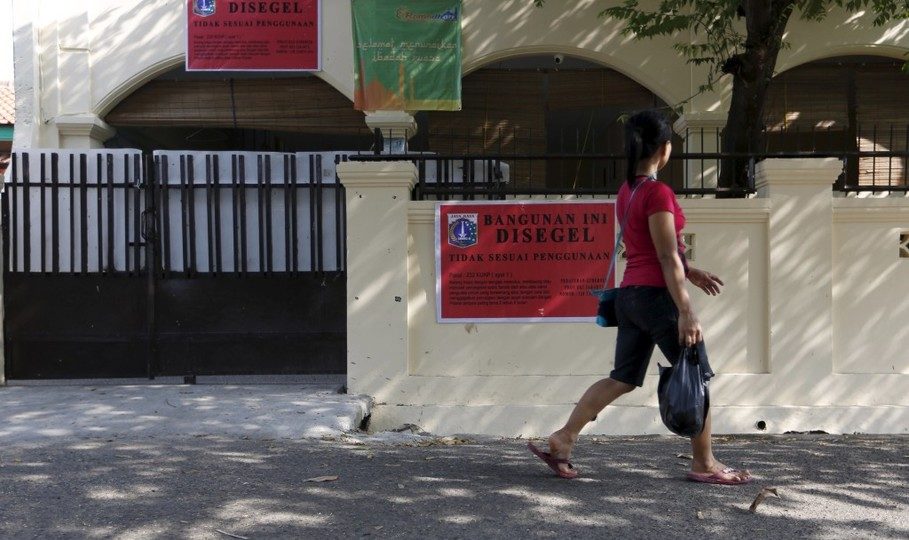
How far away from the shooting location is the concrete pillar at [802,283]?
6363mm

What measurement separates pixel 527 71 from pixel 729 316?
17.2 ft

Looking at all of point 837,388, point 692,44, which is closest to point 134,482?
point 837,388

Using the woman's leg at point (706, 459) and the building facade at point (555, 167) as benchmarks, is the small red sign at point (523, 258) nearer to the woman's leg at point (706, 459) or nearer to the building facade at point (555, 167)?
the building facade at point (555, 167)

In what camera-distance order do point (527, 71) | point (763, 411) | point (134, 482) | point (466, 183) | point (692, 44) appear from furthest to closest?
point (527, 71), point (692, 44), point (466, 183), point (763, 411), point (134, 482)

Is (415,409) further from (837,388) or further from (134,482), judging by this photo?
(837,388)

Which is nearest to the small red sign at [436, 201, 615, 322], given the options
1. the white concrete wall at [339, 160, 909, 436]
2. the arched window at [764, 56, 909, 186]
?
the white concrete wall at [339, 160, 909, 436]

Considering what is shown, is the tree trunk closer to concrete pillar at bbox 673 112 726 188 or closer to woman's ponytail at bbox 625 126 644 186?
concrete pillar at bbox 673 112 726 188

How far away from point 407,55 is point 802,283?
5.28m

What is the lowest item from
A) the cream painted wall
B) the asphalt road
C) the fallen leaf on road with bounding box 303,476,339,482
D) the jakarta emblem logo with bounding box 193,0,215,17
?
the asphalt road

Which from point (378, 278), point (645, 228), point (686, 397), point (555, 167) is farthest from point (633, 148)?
point (555, 167)

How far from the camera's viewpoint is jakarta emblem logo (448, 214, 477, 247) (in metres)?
6.45

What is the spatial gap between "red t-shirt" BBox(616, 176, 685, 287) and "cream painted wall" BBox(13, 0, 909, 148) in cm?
644

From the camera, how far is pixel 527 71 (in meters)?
10.7

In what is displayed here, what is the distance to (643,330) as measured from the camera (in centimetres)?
406
